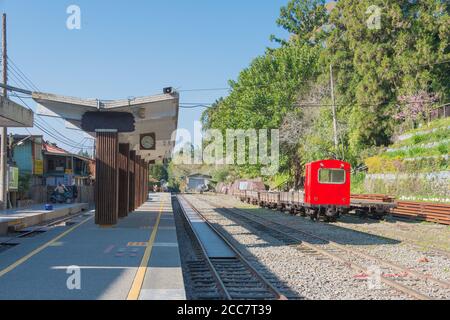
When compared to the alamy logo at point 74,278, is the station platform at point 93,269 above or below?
below

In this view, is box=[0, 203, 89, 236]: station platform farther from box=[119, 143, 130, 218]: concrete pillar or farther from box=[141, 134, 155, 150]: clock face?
box=[141, 134, 155, 150]: clock face

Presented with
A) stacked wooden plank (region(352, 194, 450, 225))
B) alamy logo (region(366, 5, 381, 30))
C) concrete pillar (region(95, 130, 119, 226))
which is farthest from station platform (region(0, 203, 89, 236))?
alamy logo (region(366, 5, 381, 30))

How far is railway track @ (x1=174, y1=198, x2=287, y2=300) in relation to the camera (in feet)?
30.5

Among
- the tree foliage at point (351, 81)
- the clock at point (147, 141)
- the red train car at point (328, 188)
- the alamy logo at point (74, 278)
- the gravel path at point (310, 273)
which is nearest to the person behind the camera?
the alamy logo at point (74, 278)

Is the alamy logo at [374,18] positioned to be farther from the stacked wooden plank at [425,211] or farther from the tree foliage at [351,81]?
the stacked wooden plank at [425,211]

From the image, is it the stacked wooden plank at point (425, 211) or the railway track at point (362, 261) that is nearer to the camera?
the railway track at point (362, 261)

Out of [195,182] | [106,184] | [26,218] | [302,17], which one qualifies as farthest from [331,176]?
[195,182]

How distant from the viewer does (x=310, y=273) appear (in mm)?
11617

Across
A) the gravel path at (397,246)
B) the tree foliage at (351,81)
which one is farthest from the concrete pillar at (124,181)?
the tree foliage at (351,81)

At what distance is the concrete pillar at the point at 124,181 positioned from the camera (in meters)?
27.1
